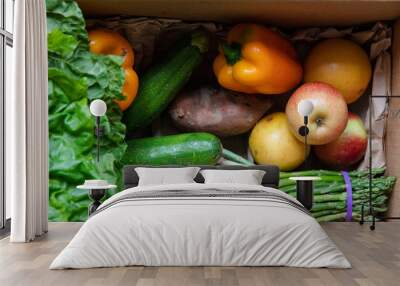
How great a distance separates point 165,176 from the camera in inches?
209

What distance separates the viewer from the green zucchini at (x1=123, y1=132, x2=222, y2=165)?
19.3 ft

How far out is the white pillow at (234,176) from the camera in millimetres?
5266

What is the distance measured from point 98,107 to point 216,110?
1266mm

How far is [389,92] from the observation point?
20.2 feet

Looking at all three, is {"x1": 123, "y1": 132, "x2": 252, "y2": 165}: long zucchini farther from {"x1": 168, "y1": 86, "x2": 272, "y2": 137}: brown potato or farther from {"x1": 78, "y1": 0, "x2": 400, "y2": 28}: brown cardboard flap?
{"x1": 78, "y1": 0, "x2": 400, "y2": 28}: brown cardboard flap

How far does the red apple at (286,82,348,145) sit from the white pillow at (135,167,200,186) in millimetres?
1142

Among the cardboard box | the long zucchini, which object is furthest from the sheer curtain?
the long zucchini

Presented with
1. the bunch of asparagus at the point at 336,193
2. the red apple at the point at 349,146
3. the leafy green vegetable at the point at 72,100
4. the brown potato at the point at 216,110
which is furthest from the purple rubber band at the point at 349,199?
the leafy green vegetable at the point at 72,100

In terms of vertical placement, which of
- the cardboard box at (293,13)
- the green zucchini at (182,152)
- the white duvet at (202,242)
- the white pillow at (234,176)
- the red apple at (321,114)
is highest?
the cardboard box at (293,13)

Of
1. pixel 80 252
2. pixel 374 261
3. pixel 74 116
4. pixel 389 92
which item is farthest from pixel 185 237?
pixel 389 92

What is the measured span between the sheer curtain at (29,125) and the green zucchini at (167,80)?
1.10 m

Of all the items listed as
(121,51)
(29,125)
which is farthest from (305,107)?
(29,125)

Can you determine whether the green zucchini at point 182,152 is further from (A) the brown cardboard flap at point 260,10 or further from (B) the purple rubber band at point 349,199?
(B) the purple rubber band at point 349,199

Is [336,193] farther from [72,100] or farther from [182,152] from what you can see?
[72,100]
